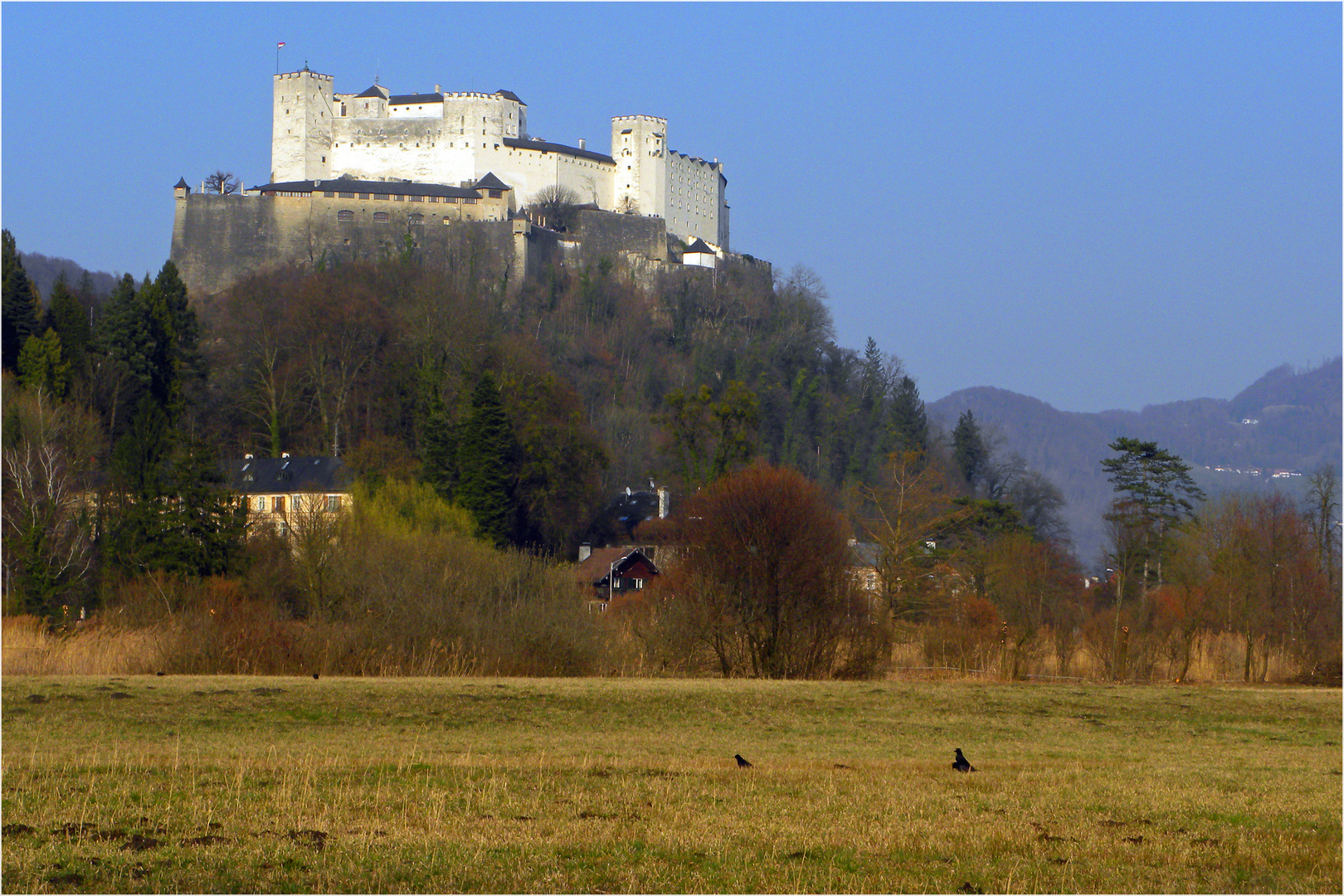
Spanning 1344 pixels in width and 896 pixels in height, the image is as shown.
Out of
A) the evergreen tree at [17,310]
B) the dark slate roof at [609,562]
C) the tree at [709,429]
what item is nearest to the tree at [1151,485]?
the tree at [709,429]

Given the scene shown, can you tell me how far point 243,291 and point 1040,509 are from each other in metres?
35.1

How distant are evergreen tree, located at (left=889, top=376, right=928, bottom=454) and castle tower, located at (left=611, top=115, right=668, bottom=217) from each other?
80.9ft

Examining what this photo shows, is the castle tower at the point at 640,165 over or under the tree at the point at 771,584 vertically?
over

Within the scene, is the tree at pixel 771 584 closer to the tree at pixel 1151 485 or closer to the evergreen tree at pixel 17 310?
the tree at pixel 1151 485

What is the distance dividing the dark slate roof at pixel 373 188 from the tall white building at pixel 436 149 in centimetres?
305

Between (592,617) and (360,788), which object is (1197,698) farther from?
(360,788)

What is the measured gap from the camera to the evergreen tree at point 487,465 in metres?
42.4

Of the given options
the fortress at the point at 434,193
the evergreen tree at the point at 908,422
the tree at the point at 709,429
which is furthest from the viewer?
the fortress at the point at 434,193

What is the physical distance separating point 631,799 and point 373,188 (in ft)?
243

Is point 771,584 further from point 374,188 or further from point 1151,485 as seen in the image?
point 374,188

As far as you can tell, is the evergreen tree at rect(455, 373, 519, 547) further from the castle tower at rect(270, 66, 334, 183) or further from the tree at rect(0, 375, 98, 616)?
the castle tower at rect(270, 66, 334, 183)

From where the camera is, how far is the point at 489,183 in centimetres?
8300

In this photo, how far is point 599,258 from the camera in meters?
81.5

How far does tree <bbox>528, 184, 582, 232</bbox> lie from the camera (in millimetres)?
82812
